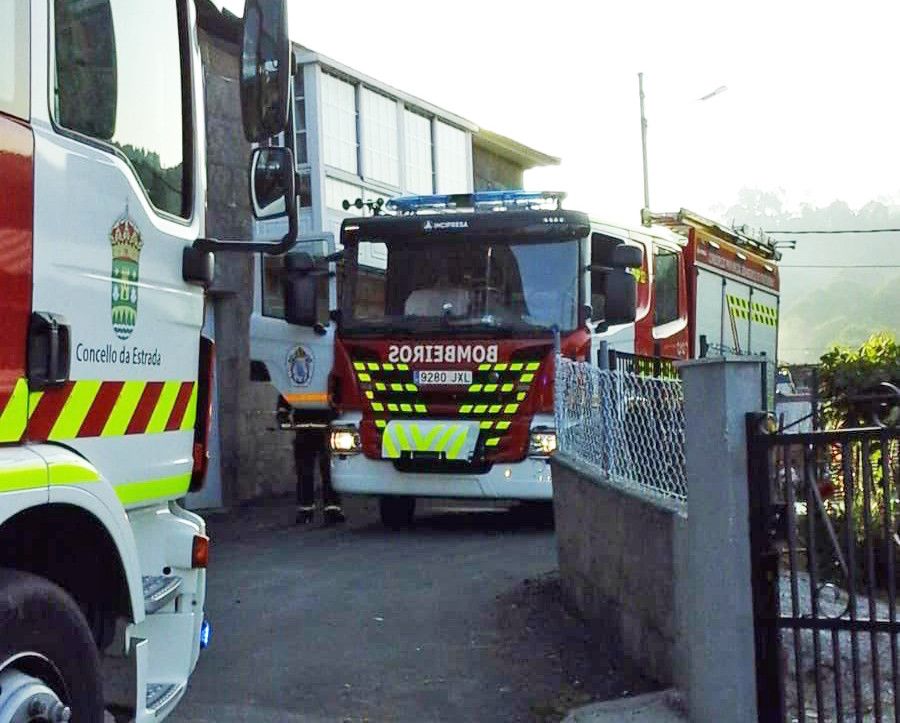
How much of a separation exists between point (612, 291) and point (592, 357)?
0.56 meters

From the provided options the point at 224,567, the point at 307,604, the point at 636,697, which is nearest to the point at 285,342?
the point at 224,567

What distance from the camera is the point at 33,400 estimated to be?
11.8 ft

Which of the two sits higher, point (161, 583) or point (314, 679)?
point (161, 583)

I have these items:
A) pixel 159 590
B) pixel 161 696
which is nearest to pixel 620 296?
pixel 159 590

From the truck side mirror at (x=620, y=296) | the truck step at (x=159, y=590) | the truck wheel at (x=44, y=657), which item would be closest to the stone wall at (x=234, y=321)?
the truck side mirror at (x=620, y=296)

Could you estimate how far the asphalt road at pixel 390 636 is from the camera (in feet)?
20.2

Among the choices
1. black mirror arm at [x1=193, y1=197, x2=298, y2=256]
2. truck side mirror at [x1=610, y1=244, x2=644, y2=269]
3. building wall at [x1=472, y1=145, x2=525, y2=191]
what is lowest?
black mirror arm at [x1=193, y1=197, x2=298, y2=256]

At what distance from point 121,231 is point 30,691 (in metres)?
1.47

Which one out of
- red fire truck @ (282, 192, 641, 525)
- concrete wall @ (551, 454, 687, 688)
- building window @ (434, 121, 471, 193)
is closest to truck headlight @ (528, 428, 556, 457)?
red fire truck @ (282, 192, 641, 525)

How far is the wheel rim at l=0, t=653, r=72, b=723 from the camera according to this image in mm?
3238

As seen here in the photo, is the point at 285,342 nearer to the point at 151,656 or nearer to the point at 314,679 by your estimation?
the point at 314,679

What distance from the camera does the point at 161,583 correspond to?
14.8 feet

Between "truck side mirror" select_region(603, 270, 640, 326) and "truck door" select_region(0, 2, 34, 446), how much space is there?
25.5 feet

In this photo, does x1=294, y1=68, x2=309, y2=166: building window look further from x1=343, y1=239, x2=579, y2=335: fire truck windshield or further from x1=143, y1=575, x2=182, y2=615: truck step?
x1=143, y1=575, x2=182, y2=615: truck step
